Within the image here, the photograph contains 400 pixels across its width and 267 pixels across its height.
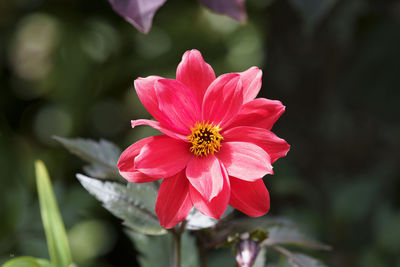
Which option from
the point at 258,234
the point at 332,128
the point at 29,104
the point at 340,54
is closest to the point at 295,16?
the point at 340,54

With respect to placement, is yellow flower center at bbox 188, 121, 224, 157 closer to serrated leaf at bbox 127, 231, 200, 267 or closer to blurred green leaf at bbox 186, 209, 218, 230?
blurred green leaf at bbox 186, 209, 218, 230

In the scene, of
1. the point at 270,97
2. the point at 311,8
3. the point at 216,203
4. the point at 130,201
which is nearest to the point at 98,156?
the point at 130,201

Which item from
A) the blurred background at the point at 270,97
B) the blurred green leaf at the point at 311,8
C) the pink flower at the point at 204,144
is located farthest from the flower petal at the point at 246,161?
the blurred background at the point at 270,97

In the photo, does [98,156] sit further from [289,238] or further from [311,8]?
[311,8]

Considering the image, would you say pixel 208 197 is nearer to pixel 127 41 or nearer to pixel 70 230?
pixel 70 230

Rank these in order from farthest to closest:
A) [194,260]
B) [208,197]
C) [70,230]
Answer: [70,230]
[194,260]
[208,197]

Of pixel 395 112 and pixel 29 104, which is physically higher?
pixel 395 112

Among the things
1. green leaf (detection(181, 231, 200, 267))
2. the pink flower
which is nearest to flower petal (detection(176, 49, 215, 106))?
the pink flower
